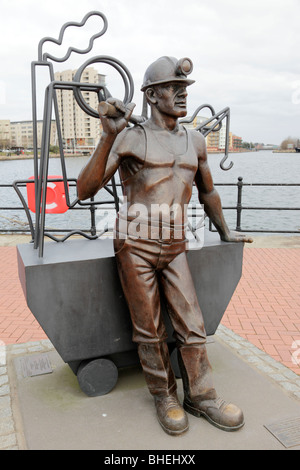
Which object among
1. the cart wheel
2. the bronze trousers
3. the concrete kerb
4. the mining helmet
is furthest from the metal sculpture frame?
the concrete kerb

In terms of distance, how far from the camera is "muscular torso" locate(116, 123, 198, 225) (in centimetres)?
237

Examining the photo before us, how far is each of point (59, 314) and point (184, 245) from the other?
2.88ft

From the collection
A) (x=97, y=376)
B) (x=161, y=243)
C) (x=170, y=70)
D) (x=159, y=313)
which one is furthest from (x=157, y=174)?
(x=97, y=376)

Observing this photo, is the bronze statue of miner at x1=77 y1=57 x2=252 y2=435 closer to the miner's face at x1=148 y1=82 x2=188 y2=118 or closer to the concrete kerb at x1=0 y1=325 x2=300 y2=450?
the miner's face at x1=148 y1=82 x2=188 y2=118

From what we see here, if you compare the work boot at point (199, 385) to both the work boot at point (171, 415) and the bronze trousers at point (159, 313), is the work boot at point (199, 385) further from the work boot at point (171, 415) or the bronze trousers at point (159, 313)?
the work boot at point (171, 415)

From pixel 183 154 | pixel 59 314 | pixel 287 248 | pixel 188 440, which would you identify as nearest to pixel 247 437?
pixel 188 440

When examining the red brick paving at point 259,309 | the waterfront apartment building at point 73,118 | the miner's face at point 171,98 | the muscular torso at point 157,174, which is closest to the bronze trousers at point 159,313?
the muscular torso at point 157,174

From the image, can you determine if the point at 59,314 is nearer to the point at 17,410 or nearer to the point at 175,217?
the point at 17,410

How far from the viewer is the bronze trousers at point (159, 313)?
2.38m

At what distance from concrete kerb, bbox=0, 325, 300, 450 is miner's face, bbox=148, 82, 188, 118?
1959 mm

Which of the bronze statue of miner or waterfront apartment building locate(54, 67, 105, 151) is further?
waterfront apartment building locate(54, 67, 105, 151)

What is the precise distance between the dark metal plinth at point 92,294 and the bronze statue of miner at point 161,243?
225mm

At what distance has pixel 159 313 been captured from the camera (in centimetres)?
242

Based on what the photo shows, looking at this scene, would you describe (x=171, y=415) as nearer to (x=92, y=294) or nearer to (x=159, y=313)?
(x=159, y=313)
